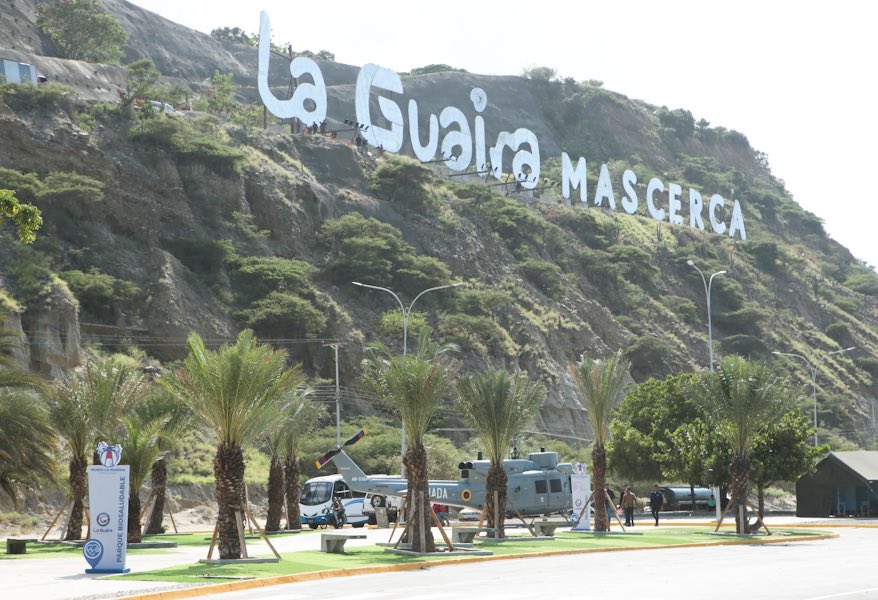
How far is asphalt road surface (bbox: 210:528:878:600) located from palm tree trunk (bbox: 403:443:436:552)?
2311 mm

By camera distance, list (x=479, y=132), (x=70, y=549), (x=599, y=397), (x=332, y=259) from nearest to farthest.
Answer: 1. (x=70, y=549)
2. (x=599, y=397)
3. (x=332, y=259)
4. (x=479, y=132)

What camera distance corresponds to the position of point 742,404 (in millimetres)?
36938

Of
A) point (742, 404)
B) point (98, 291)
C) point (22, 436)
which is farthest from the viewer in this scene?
point (98, 291)

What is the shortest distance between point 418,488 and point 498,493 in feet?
21.4

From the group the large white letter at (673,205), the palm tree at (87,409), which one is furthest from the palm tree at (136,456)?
the large white letter at (673,205)

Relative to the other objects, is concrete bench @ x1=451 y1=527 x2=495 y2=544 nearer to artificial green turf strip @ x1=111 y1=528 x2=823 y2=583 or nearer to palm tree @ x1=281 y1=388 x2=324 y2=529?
artificial green turf strip @ x1=111 y1=528 x2=823 y2=583

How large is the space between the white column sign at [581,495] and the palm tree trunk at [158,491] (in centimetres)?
1366

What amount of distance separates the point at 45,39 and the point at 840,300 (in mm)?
92126

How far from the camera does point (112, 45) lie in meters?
112

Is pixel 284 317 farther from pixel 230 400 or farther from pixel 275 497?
pixel 230 400

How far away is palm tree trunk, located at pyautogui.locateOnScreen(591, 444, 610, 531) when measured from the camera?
37531 millimetres

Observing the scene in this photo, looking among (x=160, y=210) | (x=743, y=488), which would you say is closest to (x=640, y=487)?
(x=743, y=488)

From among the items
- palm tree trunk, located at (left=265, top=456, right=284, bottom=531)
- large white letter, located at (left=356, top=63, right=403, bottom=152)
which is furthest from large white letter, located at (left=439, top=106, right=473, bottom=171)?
palm tree trunk, located at (left=265, top=456, right=284, bottom=531)

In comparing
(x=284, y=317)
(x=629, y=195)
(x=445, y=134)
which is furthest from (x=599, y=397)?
(x=629, y=195)
